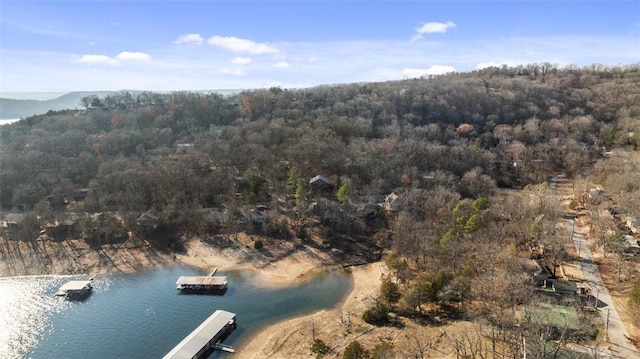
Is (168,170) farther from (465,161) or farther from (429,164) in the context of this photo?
(465,161)

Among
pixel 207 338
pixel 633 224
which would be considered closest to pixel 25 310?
pixel 207 338

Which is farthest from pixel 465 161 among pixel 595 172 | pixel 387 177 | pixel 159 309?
pixel 159 309

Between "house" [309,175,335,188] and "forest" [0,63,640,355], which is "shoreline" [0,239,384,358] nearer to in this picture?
"forest" [0,63,640,355]

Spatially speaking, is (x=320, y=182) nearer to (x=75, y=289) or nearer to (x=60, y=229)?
(x=75, y=289)

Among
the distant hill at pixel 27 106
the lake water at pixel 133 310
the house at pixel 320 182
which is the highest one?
the distant hill at pixel 27 106

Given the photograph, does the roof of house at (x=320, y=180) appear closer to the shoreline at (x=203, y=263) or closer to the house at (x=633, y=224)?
the shoreline at (x=203, y=263)

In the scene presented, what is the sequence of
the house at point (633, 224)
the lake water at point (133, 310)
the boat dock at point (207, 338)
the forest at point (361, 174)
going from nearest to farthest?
1. the boat dock at point (207, 338)
2. the lake water at point (133, 310)
3. the forest at point (361, 174)
4. the house at point (633, 224)

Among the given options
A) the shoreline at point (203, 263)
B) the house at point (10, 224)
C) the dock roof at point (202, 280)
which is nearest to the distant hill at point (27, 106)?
the house at point (10, 224)

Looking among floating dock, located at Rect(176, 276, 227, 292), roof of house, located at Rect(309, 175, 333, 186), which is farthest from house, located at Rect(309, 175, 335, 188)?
floating dock, located at Rect(176, 276, 227, 292)
